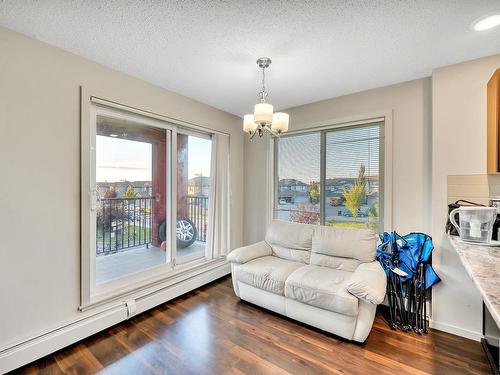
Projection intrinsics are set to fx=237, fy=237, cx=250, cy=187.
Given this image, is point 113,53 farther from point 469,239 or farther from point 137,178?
point 469,239

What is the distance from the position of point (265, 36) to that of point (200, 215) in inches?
97.5

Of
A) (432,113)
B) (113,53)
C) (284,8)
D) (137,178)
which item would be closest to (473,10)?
(432,113)

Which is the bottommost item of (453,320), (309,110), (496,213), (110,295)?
(453,320)

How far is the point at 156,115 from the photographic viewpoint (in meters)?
2.73

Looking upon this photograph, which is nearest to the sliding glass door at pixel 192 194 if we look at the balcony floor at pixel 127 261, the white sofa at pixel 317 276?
the balcony floor at pixel 127 261

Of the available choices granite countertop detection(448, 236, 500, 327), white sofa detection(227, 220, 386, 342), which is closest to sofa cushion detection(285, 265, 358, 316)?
white sofa detection(227, 220, 386, 342)

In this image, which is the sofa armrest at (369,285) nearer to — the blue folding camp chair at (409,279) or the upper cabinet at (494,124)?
the blue folding camp chair at (409,279)

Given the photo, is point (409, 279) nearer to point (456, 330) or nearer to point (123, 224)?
point (456, 330)

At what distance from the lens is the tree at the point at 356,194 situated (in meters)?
2.98

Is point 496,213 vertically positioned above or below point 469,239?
above

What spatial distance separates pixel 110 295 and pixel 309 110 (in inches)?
128

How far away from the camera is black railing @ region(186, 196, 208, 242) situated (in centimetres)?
345

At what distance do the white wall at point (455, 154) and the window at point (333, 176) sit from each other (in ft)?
2.02

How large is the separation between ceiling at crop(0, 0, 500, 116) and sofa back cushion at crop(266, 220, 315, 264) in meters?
1.77
